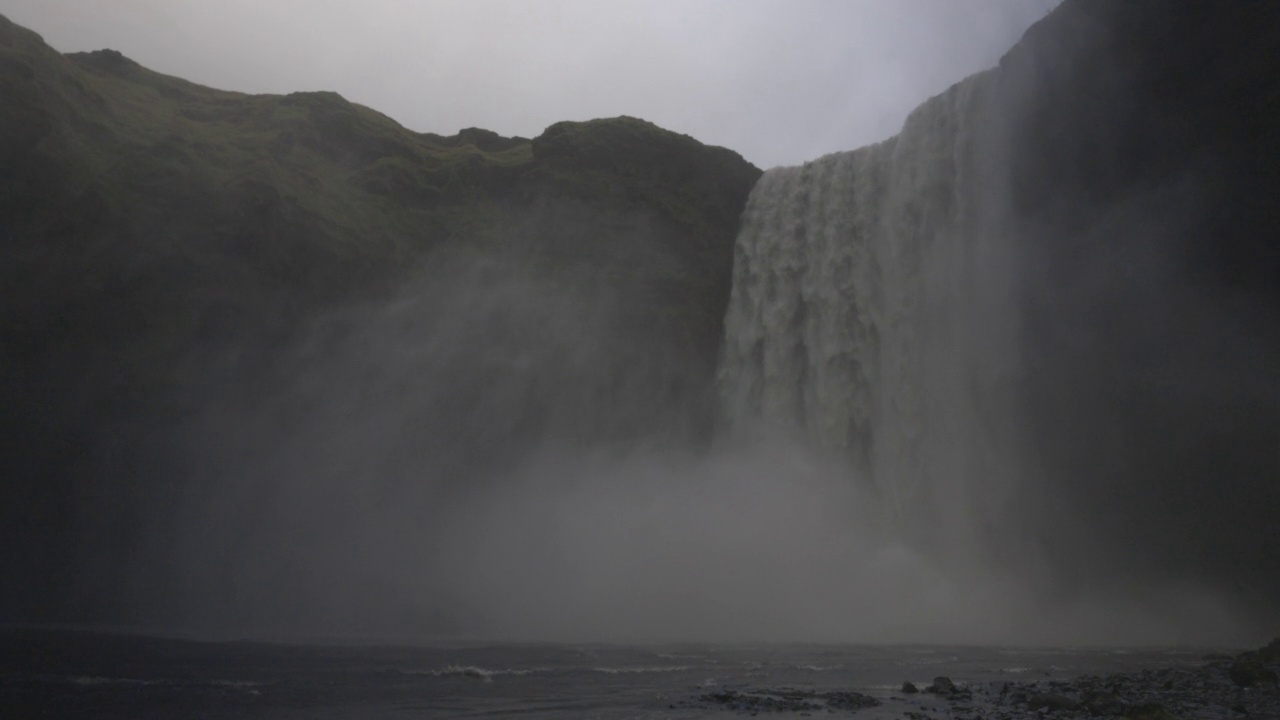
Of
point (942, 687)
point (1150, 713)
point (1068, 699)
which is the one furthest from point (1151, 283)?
point (1150, 713)

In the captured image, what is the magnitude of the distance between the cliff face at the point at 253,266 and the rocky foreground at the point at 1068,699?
2461cm

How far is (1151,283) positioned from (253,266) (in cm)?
3314

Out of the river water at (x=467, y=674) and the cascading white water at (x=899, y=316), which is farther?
the cascading white water at (x=899, y=316)

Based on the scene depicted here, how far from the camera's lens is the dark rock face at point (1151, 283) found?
2897cm

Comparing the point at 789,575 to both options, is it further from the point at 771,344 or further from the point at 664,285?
the point at 664,285

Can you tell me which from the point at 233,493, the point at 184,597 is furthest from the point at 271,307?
the point at 184,597

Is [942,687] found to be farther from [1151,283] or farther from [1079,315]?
[1151,283]

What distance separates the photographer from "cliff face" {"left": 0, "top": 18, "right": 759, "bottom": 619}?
112 ft

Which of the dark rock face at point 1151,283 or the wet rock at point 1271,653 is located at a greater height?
the dark rock face at point 1151,283

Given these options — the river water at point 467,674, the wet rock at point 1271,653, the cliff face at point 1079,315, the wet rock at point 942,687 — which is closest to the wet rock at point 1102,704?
the river water at point 467,674

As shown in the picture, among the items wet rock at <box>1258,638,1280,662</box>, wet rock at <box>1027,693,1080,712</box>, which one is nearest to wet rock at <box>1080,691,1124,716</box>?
wet rock at <box>1027,693,1080,712</box>

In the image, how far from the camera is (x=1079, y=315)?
3212cm

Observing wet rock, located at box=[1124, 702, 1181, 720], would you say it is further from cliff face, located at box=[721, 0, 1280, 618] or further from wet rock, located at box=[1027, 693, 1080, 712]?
cliff face, located at box=[721, 0, 1280, 618]

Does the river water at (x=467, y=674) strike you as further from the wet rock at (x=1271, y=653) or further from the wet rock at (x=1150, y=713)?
the wet rock at (x=1150, y=713)
